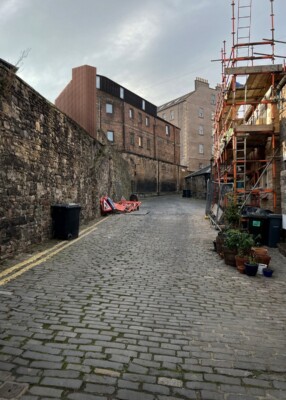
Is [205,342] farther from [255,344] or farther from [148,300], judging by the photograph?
[148,300]

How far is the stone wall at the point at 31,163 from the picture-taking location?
694 cm

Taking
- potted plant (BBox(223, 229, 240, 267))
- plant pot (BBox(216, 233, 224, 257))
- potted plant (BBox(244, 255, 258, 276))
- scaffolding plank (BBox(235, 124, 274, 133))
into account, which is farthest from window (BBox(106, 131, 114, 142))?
potted plant (BBox(244, 255, 258, 276))

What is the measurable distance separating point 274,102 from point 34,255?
30.4 feet

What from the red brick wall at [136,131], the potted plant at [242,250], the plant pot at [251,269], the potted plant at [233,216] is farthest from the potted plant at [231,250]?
the red brick wall at [136,131]

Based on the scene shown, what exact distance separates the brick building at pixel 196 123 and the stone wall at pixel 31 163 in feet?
145

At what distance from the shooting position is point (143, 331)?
3852mm

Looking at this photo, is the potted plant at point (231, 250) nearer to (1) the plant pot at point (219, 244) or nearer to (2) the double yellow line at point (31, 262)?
(1) the plant pot at point (219, 244)

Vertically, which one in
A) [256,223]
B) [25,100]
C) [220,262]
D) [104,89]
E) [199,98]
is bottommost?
[220,262]

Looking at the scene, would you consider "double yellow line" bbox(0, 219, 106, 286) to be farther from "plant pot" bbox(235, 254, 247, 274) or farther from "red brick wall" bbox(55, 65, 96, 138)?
"red brick wall" bbox(55, 65, 96, 138)

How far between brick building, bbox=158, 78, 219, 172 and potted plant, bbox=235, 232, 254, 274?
48.9m

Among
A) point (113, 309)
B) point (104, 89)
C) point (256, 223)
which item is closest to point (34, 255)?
point (113, 309)

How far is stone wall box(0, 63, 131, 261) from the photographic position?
6.94 meters

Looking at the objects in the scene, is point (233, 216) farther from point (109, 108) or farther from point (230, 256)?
point (109, 108)

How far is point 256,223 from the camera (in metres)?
9.88
